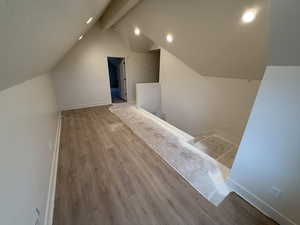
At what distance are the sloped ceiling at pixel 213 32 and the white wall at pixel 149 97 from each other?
1877 millimetres

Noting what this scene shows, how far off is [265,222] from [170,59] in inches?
168

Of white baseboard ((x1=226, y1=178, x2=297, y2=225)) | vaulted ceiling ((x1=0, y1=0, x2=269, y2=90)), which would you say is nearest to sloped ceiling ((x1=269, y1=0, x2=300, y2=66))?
vaulted ceiling ((x1=0, y1=0, x2=269, y2=90))

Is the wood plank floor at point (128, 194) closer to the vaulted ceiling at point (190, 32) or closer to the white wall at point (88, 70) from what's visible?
the vaulted ceiling at point (190, 32)

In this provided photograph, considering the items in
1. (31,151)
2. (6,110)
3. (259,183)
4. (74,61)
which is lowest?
(259,183)

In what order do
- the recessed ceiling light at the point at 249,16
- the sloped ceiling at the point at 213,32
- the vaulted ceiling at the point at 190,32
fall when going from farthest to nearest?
the sloped ceiling at the point at 213,32, the recessed ceiling light at the point at 249,16, the vaulted ceiling at the point at 190,32

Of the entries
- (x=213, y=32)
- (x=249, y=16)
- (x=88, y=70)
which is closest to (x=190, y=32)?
(x=213, y=32)

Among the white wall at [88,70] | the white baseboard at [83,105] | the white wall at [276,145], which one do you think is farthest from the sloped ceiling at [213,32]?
the white baseboard at [83,105]

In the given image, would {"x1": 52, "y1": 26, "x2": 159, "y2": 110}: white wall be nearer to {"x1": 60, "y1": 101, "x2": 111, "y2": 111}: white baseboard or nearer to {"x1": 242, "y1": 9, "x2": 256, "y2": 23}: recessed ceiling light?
{"x1": 60, "y1": 101, "x2": 111, "y2": 111}: white baseboard

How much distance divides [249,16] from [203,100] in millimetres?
2169

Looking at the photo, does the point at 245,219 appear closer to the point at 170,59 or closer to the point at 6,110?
the point at 6,110

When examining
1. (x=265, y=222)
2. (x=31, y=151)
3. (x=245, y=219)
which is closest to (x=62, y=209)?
(x=31, y=151)

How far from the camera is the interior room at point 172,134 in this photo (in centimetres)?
93

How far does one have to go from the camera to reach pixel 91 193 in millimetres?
1617

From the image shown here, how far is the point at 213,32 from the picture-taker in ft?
6.91
